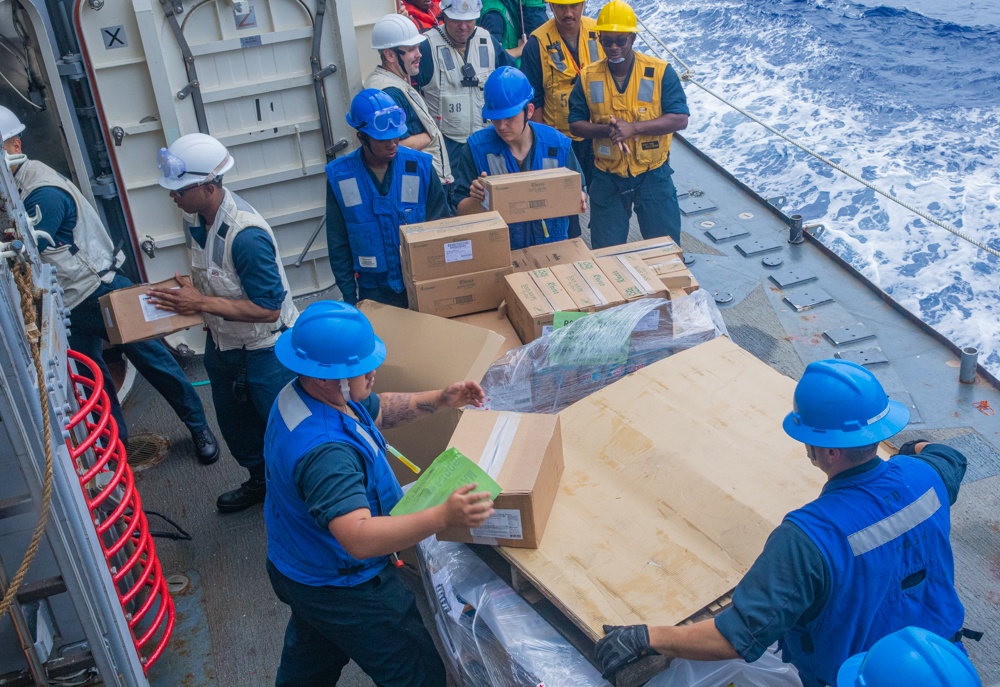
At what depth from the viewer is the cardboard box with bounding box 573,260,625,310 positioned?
3.91 m

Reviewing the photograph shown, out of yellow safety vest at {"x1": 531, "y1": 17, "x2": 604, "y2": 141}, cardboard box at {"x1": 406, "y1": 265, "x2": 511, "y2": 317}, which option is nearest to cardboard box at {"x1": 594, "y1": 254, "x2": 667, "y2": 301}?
cardboard box at {"x1": 406, "y1": 265, "x2": 511, "y2": 317}

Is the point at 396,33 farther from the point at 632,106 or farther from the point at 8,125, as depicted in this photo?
the point at 8,125

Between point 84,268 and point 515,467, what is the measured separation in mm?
2716

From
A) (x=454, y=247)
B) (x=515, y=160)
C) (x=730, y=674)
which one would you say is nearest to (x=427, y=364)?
(x=454, y=247)

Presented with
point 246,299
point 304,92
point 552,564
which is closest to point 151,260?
point 304,92

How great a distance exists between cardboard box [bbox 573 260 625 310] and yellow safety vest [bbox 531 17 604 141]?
5.99 ft

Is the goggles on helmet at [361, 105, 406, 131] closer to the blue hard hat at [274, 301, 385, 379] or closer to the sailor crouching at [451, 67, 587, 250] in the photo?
the sailor crouching at [451, 67, 587, 250]

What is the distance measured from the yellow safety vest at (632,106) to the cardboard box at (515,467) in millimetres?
2621

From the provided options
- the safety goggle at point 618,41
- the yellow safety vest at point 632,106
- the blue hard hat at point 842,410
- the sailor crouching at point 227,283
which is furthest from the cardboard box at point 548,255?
the blue hard hat at point 842,410

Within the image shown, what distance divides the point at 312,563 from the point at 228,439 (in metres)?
1.86

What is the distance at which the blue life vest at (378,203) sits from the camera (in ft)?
14.1

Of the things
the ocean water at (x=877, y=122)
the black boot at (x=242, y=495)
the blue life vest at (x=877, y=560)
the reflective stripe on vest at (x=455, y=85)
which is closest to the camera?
the blue life vest at (x=877, y=560)

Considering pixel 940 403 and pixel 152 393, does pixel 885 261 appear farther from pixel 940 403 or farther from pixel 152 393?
pixel 152 393

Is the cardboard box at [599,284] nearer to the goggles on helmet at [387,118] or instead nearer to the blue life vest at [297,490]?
the goggles on helmet at [387,118]
